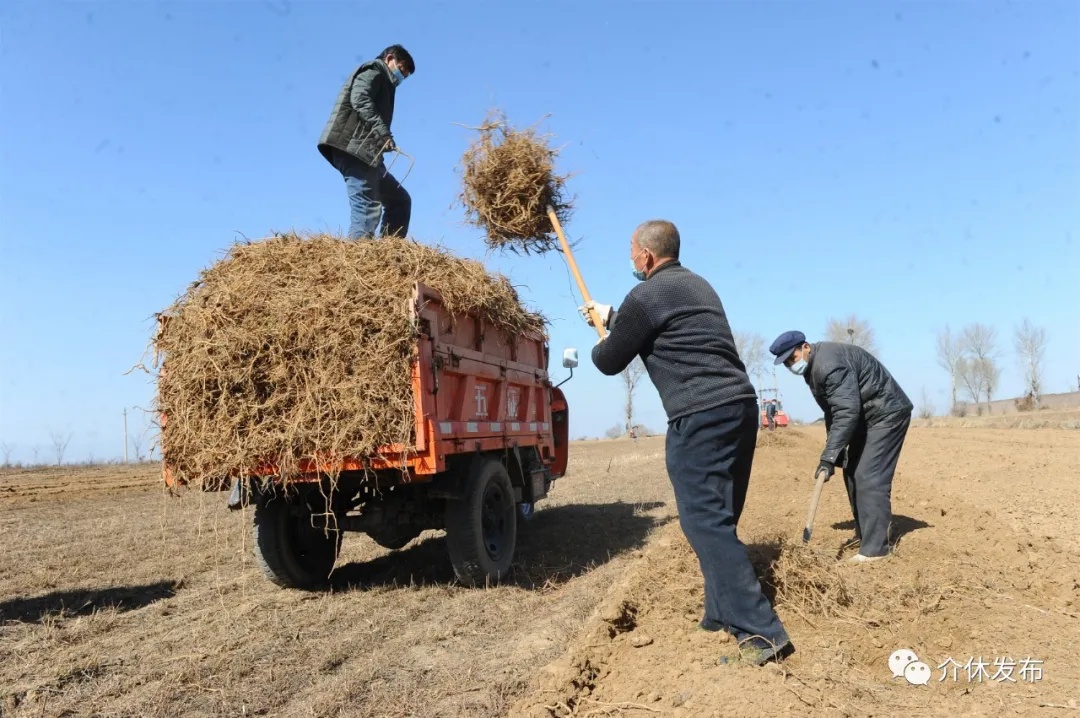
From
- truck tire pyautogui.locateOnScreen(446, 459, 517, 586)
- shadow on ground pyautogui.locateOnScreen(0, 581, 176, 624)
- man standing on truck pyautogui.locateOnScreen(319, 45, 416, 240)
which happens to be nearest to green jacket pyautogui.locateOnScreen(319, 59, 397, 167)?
man standing on truck pyautogui.locateOnScreen(319, 45, 416, 240)

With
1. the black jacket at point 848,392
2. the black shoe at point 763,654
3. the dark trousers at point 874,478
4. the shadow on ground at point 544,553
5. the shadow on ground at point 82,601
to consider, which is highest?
the black jacket at point 848,392

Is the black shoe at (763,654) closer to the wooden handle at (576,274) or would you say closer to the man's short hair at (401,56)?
the wooden handle at (576,274)

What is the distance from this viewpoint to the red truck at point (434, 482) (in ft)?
16.4

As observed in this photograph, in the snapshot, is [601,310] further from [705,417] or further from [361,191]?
[361,191]

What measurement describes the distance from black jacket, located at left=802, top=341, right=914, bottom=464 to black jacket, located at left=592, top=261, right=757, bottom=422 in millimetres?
2169

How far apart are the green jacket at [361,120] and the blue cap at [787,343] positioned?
353 centimetres

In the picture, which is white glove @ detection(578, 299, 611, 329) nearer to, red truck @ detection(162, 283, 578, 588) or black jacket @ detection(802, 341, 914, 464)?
red truck @ detection(162, 283, 578, 588)

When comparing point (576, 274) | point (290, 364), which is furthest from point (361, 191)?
point (576, 274)

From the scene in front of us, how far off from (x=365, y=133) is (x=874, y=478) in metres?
4.77

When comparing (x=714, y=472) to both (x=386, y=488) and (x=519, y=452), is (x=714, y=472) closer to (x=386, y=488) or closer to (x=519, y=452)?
(x=386, y=488)

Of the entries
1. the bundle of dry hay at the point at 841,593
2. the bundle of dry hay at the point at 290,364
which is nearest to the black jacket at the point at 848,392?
the bundle of dry hay at the point at 841,593

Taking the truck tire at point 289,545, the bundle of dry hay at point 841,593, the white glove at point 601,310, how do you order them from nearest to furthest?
the bundle of dry hay at point 841,593
the white glove at point 601,310
the truck tire at point 289,545

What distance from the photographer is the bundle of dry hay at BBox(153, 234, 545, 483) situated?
489 centimetres

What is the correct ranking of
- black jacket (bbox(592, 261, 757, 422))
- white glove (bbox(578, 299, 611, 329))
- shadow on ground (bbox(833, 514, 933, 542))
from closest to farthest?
black jacket (bbox(592, 261, 757, 422)) → white glove (bbox(578, 299, 611, 329)) → shadow on ground (bbox(833, 514, 933, 542))
